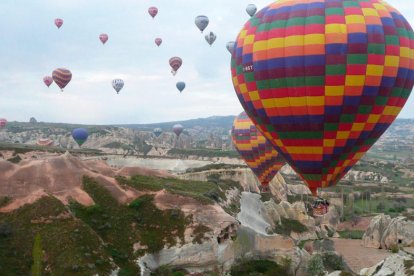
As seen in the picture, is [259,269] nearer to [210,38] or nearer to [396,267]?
[396,267]

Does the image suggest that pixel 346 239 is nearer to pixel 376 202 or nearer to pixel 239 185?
pixel 239 185

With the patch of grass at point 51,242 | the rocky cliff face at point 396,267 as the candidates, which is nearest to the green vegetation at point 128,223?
the patch of grass at point 51,242

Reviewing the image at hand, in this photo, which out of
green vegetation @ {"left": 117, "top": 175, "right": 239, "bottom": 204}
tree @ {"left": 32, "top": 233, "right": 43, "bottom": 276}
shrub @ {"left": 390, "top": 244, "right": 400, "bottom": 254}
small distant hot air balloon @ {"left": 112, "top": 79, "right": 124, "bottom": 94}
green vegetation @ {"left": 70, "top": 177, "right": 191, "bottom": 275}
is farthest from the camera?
small distant hot air balloon @ {"left": 112, "top": 79, "right": 124, "bottom": 94}

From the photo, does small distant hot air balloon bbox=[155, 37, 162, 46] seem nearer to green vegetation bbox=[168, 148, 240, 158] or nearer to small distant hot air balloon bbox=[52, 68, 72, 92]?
small distant hot air balloon bbox=[52, 68, 72, 92]

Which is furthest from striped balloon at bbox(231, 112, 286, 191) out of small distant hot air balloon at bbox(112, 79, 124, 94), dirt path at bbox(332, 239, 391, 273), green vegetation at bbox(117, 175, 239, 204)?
small distant hot air balloon at bbox(112, 79, 124, 94)

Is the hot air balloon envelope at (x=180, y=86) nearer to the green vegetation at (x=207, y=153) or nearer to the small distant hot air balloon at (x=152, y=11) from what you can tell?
the small distant hot air balloon at (x=152, y=11)

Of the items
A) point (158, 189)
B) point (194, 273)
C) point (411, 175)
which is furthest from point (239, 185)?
point (411, 175)
